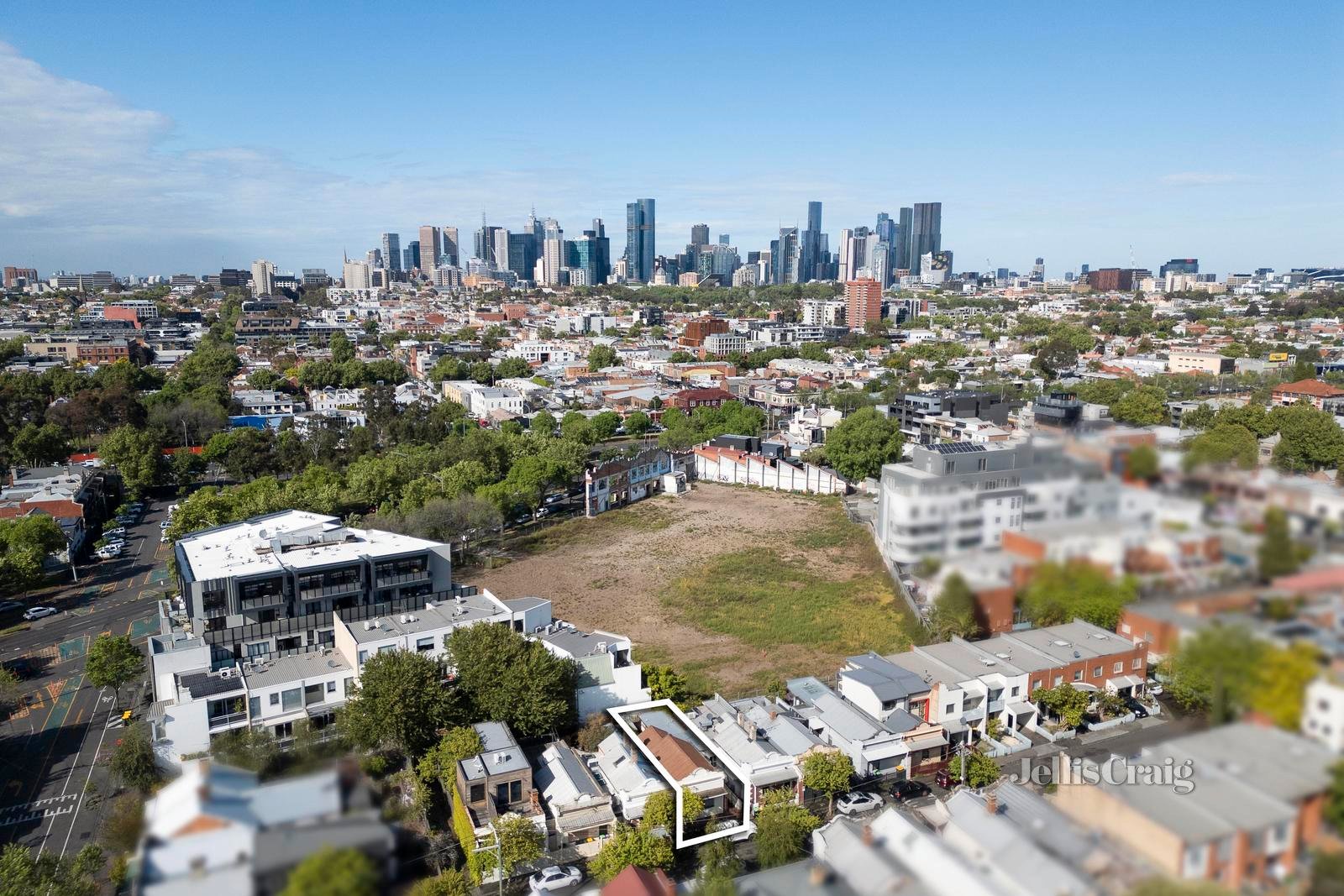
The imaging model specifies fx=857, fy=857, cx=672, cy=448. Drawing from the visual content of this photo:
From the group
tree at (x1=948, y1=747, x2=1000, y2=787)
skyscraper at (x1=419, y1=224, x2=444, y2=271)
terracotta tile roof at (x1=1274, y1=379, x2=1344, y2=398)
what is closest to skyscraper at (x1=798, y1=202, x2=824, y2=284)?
skyscraper at (x1=419, y1=224, x2=444, y2=271)

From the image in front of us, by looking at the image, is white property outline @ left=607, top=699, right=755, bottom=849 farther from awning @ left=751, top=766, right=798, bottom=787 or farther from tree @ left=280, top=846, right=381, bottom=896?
Result: tree @ left=280, top=846, right=381, bottom=896

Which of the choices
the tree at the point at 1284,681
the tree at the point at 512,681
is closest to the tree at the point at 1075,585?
the tree at the point at 1284,681

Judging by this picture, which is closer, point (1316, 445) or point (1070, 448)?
point (1070, 448)

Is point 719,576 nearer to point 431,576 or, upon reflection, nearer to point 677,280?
point 431,576

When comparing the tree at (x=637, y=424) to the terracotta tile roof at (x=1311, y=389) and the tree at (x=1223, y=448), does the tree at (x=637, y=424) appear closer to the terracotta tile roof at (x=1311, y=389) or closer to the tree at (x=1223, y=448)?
the tree at (x=1223, y=448)

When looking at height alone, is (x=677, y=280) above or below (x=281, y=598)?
above

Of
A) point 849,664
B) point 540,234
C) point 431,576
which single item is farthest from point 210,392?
point 540,234
